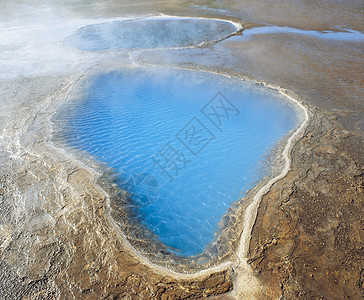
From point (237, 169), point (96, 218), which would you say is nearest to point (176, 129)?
point (237, 169)

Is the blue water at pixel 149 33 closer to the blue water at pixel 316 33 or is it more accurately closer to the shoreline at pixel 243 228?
the blue water at pixel 316 33

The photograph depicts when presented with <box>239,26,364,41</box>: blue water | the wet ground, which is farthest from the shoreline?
<box>239,26,364,41</box>: blue water

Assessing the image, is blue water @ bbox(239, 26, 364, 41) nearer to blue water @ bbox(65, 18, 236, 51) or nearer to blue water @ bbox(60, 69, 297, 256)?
blue water @ bbox(65, 18, 236, 51)

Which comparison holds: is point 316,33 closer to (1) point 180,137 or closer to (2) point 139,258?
(1) point 180,137

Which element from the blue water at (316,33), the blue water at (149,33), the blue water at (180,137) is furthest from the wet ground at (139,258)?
the blue water at (316,33)

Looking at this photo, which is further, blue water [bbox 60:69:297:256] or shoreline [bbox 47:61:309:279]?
blue water [bbox 60:69:297:256]

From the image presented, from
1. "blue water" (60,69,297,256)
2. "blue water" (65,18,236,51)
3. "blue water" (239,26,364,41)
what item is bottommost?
"blue water" (60,69,297,256)
